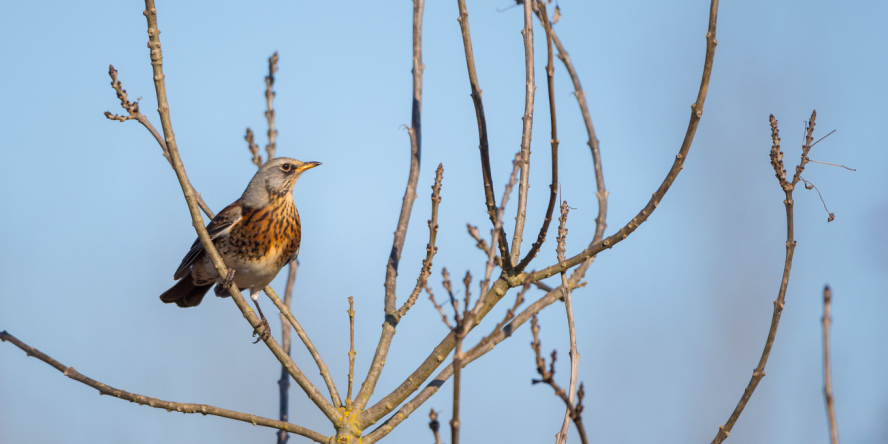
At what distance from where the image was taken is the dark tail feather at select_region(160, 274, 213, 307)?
659 cm

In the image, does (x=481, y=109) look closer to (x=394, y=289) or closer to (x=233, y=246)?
(x=394, y=289)

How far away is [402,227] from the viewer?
4.76 m

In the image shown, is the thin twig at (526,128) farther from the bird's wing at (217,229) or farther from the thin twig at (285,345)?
the bird's wing at (217,229)

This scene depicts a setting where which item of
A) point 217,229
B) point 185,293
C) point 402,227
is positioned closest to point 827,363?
point 402,227

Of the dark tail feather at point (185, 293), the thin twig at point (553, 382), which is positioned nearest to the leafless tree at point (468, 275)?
the thin twig at point (553, 382)

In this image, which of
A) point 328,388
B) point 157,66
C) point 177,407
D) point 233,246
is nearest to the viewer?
point 157,66

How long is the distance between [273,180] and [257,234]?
1.75ft

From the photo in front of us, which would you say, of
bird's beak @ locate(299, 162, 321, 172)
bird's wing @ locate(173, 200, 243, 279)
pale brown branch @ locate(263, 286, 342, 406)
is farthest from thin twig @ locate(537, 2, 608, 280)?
bird's wing @ locate(173, 200, 243, 279)

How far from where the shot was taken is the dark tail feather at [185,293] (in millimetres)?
6594

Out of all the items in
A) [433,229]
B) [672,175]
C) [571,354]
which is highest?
[433,229]

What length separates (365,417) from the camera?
12.5 feet

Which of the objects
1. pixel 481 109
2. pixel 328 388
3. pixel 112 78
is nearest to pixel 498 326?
pixel 481 109

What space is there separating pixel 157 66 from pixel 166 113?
22cm

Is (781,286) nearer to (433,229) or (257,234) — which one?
(433,229)
